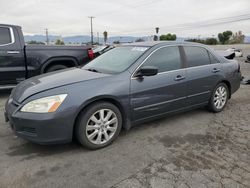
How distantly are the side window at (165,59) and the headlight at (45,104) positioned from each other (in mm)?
1464

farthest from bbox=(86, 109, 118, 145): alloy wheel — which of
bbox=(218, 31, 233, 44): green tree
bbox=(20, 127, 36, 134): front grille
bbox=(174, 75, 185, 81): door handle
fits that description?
bbox=(218, 31, 233, 44): green tree

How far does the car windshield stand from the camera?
3.67 meters

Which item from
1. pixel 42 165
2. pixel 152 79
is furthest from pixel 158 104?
pixel 42 165

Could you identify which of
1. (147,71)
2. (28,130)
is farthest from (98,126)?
(147,71)

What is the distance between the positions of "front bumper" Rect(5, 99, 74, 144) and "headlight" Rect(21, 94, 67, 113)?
0.05 m

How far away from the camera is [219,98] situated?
15.9 ft

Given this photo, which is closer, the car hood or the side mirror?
the car hood

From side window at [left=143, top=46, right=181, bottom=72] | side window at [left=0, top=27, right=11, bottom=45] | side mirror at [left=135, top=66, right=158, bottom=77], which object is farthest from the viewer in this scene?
side window at [left=0, top=27, right=11, bottom=45]

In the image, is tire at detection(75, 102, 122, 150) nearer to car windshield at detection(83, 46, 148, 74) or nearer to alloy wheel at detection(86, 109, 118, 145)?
alloy wheel at detection(86, 109, 118, 145)

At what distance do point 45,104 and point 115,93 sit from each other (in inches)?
37.3

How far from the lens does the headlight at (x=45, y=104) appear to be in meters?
2.88

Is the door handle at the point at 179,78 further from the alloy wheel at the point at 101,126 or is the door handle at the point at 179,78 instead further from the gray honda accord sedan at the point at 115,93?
the alloy wheel at the point at 101,126

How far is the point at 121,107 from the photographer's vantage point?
3.40 m

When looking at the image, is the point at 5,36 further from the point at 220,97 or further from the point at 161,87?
the point at 220,97
